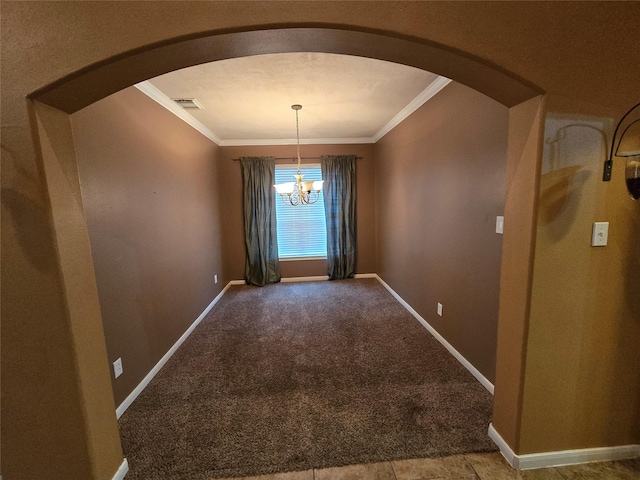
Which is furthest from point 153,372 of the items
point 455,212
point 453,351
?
point 455,212

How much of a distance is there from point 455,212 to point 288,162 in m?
3.10

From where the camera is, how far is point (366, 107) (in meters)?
3.11

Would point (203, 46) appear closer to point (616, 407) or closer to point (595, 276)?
point (595, 276)

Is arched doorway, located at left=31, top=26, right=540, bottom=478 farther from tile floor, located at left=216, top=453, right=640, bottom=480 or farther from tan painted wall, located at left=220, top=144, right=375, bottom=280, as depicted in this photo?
tan painted wall, located at left=220, top=144, right=375, bottom=280

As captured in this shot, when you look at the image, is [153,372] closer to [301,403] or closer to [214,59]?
[301,403]

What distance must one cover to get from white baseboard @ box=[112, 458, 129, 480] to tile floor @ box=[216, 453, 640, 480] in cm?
64

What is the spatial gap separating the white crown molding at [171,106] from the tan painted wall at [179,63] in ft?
4.18

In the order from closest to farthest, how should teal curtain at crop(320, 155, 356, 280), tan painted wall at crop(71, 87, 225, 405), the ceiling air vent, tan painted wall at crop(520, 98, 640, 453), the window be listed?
tan painted wall at crop(520, 98, 640, 453), tan painted wall at crop(71, 87, 225, 405), the ceiling air vent, teal curtain at crop(320, 155, 356, 280), the window

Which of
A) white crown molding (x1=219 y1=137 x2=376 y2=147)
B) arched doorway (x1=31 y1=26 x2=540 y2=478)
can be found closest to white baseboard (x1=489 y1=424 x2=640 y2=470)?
arched doorway (x1=31 y1=26 x2=540 y2=478)

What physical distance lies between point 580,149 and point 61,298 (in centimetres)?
240

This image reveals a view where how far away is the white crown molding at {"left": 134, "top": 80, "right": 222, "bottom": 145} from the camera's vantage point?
7.59 feet

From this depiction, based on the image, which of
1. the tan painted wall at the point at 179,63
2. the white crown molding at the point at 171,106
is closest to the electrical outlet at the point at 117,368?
the tan painted wall at the point at 179,63

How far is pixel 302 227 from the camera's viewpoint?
492 cm

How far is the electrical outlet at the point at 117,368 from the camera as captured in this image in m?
1.83
